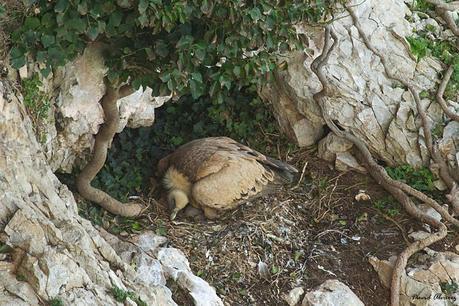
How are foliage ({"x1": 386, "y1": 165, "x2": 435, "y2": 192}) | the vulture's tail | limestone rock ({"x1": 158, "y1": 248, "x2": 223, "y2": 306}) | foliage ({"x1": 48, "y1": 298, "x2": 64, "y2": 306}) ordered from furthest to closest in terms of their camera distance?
the vulture's tail → foliage ({"x1": 386, "y1": 165, "x2": 435, "y2": 192}) → limestone rock ({"x1": 158, "y1": 248, "x2": 223, "y2": 306}) → foliage ({"x1": 48, "y1": 298, "x2": 64, "y2": 306})

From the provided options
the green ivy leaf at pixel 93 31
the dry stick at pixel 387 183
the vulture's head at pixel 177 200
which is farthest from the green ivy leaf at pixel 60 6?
the dry stick at pixel 387 183

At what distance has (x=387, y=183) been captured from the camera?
6273 millimetres

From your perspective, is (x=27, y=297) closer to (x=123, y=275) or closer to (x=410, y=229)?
(x=123, y=275)

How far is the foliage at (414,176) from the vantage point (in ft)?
20.6

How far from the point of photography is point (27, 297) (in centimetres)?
362

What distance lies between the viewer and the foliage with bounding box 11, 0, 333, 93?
4.38m

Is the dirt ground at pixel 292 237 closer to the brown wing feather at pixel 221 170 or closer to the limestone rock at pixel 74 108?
the brown wing feather at pixel 221 170

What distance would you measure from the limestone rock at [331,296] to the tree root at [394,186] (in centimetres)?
34

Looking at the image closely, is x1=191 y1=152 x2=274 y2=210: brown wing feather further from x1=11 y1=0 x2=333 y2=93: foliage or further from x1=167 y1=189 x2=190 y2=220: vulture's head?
x1=11 y1=0 x2=333 y2=93: foliage

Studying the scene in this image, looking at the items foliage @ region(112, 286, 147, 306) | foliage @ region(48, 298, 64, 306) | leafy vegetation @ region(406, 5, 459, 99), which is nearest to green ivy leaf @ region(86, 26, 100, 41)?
foliage @ region(112, 286, 147, 306)

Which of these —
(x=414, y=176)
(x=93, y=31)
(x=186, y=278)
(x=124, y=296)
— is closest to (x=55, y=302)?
(x=124, y=296)

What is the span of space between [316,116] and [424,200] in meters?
1.28

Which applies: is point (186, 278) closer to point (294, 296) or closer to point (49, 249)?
point (294, 296)

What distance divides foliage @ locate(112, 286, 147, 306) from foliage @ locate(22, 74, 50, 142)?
1.44 metres
